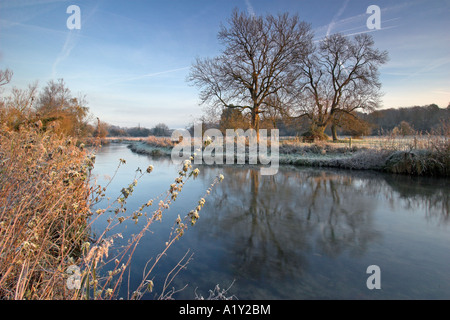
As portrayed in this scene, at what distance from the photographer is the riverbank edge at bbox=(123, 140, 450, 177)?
941 centimetres

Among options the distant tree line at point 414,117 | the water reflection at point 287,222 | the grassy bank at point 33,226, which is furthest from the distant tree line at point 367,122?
the grassy bank at point 33,226

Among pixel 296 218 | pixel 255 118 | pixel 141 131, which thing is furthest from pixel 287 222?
pixel 141 131

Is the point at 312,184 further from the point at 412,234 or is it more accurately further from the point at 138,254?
the point at 138,254

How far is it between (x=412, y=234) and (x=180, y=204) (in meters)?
Result: 4.53

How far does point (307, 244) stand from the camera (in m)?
3.63

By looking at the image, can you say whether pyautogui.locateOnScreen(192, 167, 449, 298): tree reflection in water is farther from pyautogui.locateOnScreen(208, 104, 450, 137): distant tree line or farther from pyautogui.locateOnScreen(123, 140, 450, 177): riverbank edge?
pyautogui.locateOnScreen(208, 104, 450, 137): distant tree line

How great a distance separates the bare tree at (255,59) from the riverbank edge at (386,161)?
14.5 feet

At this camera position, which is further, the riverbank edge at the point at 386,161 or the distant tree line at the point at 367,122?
the distant tree line at the point at 367,122

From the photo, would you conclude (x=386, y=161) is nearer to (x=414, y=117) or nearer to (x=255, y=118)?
(x=255, y=118)

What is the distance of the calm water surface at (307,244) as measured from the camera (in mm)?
2560

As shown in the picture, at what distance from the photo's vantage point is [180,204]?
5824mm

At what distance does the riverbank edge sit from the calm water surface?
9.75ft

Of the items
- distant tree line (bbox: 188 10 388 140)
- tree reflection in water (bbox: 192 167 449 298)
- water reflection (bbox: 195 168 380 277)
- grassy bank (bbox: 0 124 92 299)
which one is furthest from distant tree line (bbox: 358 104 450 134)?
grassy bank (bbox: 0 124 92 299)

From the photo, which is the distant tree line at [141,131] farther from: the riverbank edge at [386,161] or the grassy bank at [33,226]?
the grassy bank at [33,226]
